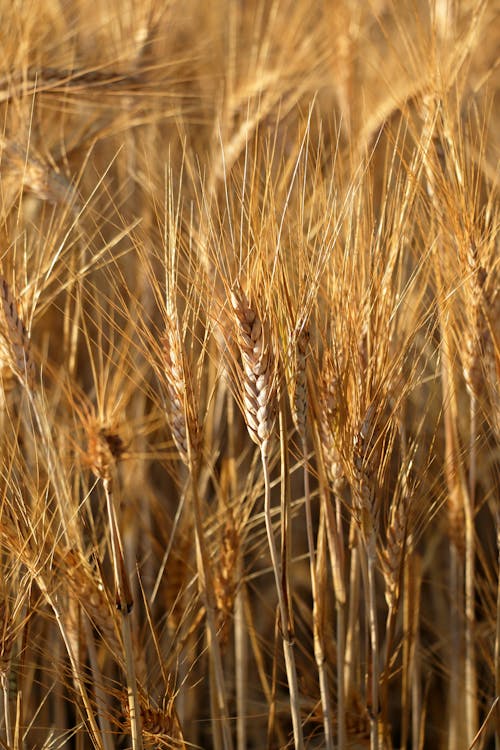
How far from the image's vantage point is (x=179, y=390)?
872 millimetres

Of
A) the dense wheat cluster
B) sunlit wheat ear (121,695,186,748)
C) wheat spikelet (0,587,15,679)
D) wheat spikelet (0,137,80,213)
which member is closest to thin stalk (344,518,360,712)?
the dense wheat cluster

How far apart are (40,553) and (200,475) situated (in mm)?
643

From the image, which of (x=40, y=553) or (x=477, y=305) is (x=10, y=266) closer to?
(x=40, y=553)

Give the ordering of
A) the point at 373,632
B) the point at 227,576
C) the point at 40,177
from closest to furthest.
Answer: the point at 373,632
the point at 227,576
the point at 40,177

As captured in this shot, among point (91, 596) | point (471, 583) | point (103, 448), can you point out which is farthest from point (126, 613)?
point (471, 583)

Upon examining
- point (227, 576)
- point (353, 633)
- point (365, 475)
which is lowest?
point (353, 633)

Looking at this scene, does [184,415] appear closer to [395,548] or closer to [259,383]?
[259,383]

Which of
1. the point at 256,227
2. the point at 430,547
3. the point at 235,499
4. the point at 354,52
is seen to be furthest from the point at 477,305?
the point at 354,52

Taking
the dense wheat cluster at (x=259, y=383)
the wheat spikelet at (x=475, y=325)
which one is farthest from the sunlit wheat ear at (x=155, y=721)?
the wheat spikelet at (x=475, y=325)

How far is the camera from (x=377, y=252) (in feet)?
2.84

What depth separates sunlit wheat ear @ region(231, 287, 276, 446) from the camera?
83cm

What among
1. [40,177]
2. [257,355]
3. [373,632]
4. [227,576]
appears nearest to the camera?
[257,355]

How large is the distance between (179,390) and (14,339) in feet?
0.59

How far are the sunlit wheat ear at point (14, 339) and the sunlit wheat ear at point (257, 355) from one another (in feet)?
0.74
